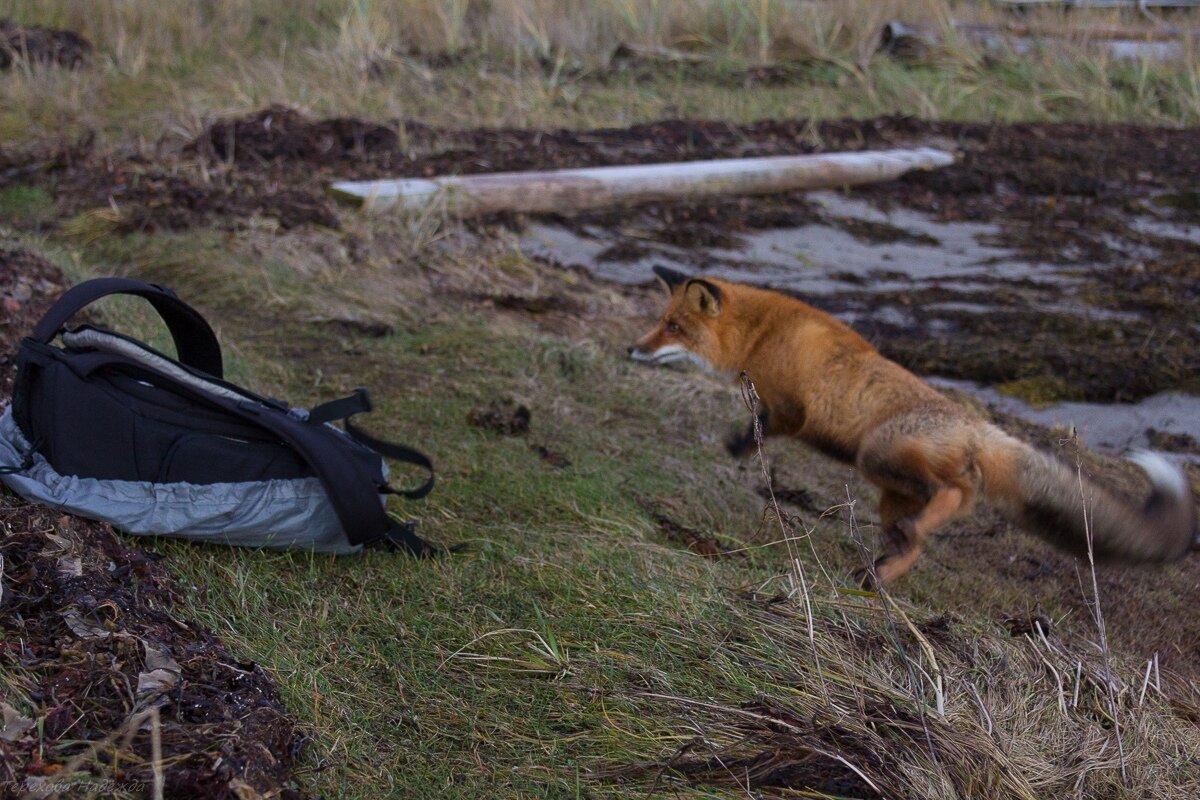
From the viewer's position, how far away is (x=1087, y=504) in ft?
13.6

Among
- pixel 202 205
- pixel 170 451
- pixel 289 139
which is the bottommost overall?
pixel 202 205

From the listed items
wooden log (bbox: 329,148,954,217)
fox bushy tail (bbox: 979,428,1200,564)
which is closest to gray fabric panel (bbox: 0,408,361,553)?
fox bushy tail (bbox: 979,428,1200,564)

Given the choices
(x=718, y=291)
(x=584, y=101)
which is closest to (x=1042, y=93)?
(x=584, y=101)

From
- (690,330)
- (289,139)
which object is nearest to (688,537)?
(690,330)

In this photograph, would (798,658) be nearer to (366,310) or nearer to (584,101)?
(366,310)

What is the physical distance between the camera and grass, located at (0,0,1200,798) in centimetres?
285

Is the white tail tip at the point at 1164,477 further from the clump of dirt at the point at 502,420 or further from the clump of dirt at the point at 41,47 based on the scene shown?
the clump of dirt at the point at 41,47

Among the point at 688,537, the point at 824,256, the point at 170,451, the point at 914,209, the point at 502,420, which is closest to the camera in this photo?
the point at 170,451

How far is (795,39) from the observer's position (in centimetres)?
1448

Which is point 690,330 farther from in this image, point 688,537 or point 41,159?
point 41,159

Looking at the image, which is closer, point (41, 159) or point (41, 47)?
point (41, 159)

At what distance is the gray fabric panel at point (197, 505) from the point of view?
343 centimetres

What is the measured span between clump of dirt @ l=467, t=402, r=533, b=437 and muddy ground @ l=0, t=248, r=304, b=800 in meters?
2.24

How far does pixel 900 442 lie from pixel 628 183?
515cm
